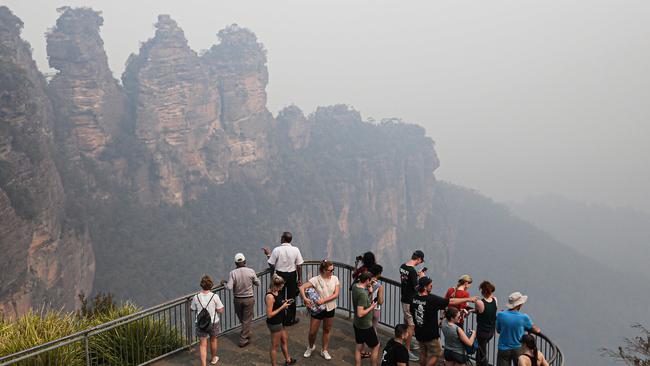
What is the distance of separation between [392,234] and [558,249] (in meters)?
62.8

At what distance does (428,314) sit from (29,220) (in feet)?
139

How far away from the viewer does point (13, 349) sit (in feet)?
27.9

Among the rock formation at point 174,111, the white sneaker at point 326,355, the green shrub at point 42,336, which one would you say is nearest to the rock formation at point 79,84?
the rock formation at point 174,111

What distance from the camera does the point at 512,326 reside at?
24.3 feet

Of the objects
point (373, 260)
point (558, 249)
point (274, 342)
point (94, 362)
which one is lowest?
point (558, 249)

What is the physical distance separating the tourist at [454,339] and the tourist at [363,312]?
1139 millimetres

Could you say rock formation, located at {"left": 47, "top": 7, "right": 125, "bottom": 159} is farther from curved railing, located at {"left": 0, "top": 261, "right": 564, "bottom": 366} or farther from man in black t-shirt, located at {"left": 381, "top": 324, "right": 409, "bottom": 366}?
man in black t-shirt, located at {"left": 381, "top": 324, "right": 409, "bottom": 366}

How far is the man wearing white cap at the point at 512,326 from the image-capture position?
7387 millimetres

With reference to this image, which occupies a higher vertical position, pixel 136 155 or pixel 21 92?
pixel 21 92

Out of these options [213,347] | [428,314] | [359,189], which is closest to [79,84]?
[213,347]

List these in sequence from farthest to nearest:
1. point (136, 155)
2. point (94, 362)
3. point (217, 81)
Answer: point (217, 81)
point (136, 155)
point (94, 362)

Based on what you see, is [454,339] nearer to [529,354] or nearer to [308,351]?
[529,354]

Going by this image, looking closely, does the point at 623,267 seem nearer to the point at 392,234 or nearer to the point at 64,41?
the point at 392,234

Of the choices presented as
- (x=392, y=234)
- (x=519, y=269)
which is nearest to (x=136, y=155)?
(x=392, y=234)
